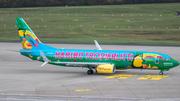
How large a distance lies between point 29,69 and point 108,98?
23946mm

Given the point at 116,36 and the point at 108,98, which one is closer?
→ the point at 108,98

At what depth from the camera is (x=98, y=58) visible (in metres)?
45.3

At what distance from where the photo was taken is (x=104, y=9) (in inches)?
6693

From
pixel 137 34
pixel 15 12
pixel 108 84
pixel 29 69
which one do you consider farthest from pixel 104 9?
pixel 108 84

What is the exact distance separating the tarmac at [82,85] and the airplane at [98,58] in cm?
154

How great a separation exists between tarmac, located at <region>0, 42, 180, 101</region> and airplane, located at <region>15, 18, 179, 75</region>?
1.54 m

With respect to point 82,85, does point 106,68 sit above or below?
above

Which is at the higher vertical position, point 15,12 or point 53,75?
point 15,12

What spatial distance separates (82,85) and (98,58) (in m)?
8.48

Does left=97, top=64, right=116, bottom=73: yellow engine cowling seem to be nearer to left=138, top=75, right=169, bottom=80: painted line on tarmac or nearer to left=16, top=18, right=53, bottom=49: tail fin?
left=138, top=75, right=169, bottom=80: painted line on tarmac

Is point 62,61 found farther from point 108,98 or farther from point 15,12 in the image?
point 15,12

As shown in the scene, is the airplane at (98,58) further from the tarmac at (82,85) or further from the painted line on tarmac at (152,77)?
the tarmac at (82,85)

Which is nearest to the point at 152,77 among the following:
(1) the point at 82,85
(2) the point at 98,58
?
(2) the point at 98,58

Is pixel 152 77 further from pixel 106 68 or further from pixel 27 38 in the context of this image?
pixel 27 38
